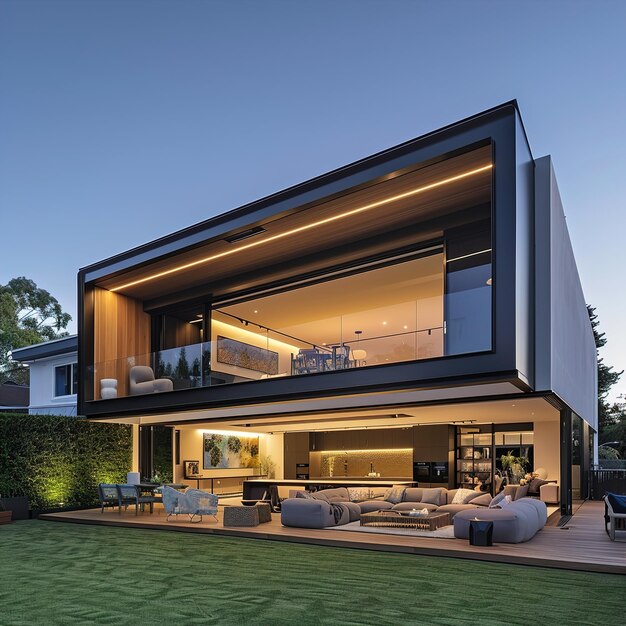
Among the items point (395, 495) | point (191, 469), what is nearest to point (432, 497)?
point (395, 495)

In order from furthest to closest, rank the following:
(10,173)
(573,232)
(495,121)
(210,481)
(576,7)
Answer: (573,232) → (10,173) → (210,481) → (576,7) → (495,121)

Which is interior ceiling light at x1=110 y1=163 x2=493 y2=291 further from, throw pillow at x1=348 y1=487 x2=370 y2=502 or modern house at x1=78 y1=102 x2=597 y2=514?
throw pillow at x1=348 y1=487 x2=370 y2=502

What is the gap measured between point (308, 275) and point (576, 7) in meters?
8.22

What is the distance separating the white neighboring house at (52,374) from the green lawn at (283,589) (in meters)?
12.0

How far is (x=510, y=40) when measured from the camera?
16.1 metres

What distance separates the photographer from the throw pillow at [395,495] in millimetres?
14508

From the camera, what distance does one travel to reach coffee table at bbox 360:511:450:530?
11.5 metres

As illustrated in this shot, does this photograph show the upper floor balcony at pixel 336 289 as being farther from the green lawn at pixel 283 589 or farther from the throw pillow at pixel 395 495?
the throw pillow at pixel 395 495

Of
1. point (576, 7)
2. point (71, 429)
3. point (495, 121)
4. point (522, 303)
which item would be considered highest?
point (576, 7)

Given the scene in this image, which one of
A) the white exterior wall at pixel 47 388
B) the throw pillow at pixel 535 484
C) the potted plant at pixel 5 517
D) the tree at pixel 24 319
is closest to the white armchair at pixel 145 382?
the potted plant at pixel 5 517

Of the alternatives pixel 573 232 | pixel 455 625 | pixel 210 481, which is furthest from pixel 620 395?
pixel 455 625

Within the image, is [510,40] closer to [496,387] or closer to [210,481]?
[496,387]

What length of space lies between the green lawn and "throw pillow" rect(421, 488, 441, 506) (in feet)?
14.9

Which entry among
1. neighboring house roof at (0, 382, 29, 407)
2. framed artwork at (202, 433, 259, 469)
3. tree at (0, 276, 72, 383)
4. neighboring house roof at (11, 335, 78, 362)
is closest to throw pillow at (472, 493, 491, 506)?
framed artwork at (202, 433, 259, 469)
